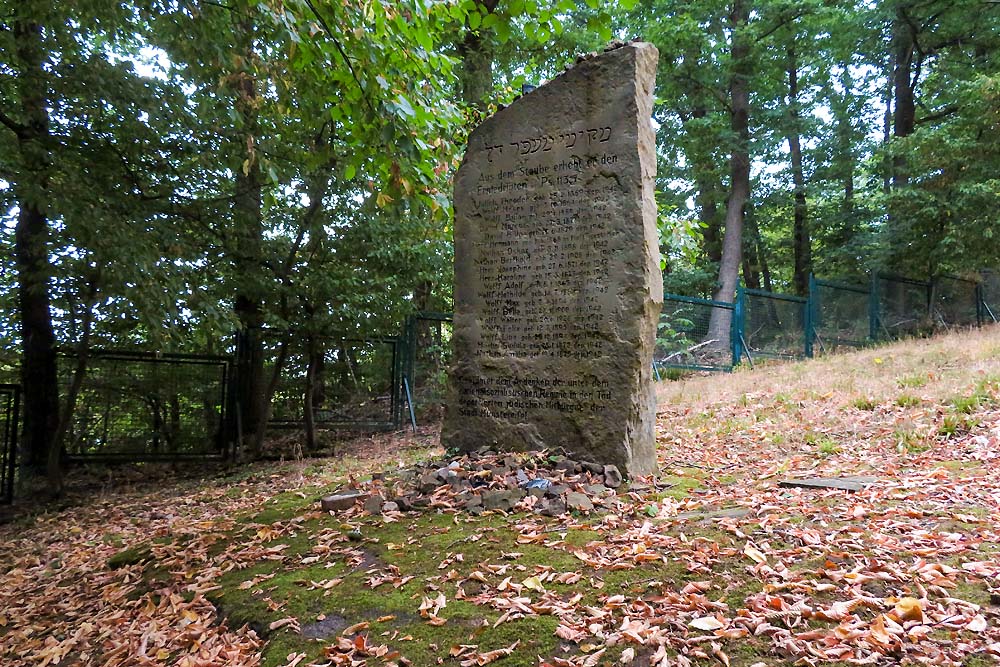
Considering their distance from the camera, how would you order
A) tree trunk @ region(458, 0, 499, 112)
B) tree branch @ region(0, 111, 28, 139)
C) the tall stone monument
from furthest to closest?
tree trunk @ region(458, 0, 499, 112)
tree branch @ region(0, 111, 28, 139)
the tall stone monument

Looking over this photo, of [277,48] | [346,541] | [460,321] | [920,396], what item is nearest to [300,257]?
[277,48]

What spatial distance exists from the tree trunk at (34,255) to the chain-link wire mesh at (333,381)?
2.90 m

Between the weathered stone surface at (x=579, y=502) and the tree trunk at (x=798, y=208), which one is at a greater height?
the tree trunk at (x=798, y=208)

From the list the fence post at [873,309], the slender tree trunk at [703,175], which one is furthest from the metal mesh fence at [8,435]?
the fence post at [873,309]

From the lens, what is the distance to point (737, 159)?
59.4 ft

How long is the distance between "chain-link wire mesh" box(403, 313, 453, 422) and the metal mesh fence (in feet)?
18.7

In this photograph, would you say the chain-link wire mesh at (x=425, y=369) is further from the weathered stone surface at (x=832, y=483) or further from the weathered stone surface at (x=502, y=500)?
the weathered stone surface at (x=832, y=483)

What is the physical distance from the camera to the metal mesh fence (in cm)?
812

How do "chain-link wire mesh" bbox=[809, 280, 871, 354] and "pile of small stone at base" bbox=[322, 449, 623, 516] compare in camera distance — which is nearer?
"pile of small stone at base" bbox=[322, 449, 623, 516]

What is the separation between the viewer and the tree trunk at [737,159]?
57.4 feet

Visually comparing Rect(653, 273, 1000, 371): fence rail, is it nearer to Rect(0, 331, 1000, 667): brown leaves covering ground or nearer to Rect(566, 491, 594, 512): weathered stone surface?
Rect(0, 331, 1000, 667): brown leaves covering ground

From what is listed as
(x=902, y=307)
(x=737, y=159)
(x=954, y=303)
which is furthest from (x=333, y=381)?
(x=954, y=303)

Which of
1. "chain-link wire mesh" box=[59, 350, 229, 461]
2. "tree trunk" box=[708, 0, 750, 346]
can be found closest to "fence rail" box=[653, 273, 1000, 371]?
"tree trunk" box=[708, 0, 750, 346]

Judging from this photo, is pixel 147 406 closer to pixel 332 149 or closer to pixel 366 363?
pixel 366 363
